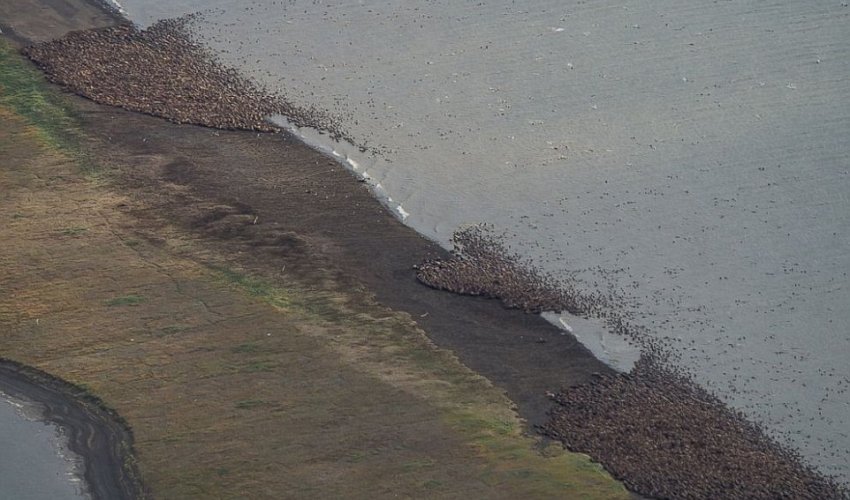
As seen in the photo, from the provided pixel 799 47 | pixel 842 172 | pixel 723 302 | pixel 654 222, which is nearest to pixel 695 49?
pixel 799 47

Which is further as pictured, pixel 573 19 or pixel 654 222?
pixel 573 19

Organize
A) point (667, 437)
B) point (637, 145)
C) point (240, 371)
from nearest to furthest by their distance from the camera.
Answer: point (667, 437) < point (240, 371) < point (637, 145)

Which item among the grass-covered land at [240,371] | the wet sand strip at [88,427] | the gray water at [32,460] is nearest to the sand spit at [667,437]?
the grass-covered land at [240,371]

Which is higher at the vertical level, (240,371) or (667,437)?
(667,437)

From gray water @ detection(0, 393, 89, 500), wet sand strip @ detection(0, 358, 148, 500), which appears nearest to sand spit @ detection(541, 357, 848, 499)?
wet sand strip @ detection(0, 358, 148, 500)

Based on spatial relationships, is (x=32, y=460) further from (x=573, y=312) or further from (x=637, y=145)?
(x=637, y=145)

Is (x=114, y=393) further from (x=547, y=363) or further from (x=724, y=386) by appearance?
(x=724, y=386)

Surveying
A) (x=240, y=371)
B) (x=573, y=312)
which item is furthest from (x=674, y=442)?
(x=240, y=371)
